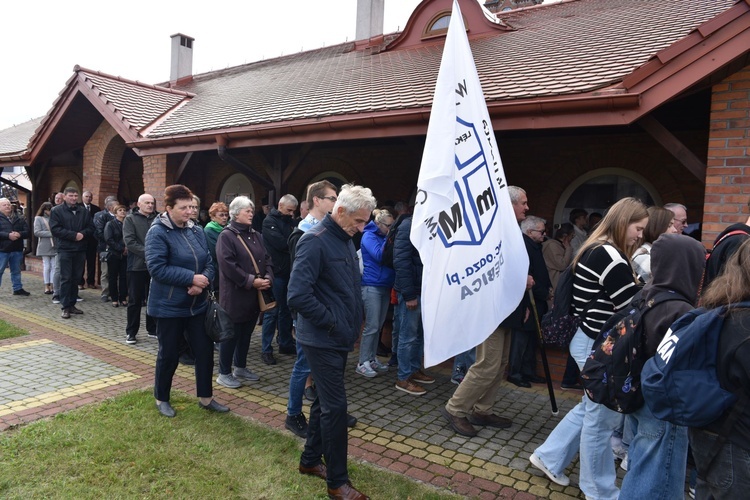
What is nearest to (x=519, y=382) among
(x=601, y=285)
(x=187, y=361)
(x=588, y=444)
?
(x=588, y=444)

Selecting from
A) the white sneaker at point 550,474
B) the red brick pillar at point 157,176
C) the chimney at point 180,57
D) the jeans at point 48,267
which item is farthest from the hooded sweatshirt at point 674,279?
the chimney at point 180,57

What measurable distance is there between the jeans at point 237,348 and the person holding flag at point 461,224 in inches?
107

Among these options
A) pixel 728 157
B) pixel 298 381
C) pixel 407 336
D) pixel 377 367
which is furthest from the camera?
pixel 377 367

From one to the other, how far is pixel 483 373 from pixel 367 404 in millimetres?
1234

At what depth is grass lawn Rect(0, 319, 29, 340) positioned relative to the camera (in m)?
6.23

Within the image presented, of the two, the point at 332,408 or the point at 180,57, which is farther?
the point at 180,57

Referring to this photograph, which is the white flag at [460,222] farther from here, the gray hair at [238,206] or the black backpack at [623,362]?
the gray hair at [238,206]

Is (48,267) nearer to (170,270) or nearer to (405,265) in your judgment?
(170,270)

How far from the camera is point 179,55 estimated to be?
14.8 meters

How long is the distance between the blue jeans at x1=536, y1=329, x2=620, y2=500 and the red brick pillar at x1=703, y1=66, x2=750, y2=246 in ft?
7.14

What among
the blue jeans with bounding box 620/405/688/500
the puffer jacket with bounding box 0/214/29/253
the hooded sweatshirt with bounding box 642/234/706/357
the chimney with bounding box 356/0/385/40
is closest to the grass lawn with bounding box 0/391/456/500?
the blue jeans with bounding box 620/405/688/500

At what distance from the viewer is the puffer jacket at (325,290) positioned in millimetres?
2842

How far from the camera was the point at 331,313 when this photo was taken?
289cm

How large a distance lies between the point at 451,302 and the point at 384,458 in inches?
57.1
